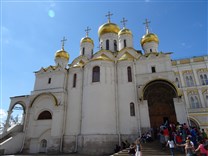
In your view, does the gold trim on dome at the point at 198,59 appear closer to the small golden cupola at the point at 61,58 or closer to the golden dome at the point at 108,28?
the golden dome at the point at 108,28

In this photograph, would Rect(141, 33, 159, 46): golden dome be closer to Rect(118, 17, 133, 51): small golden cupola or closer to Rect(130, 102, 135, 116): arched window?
Rect(118, 17, 133, 51): small golden cupola

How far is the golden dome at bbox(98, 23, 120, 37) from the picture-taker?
22062 mm

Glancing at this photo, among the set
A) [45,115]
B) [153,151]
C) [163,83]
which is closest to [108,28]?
[163,83]

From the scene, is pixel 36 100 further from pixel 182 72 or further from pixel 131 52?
pixel 182 72

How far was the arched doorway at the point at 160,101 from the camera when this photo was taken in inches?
580

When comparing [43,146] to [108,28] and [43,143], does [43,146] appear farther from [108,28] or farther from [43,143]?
[108,28]

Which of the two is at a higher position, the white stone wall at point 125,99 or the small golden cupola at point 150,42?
the small golden cupola at point 150,42

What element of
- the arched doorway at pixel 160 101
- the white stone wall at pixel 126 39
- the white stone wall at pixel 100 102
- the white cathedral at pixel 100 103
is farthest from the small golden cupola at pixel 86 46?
the arched doorway at pixel 160 101

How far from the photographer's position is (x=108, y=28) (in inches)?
870

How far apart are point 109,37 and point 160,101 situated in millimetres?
11304

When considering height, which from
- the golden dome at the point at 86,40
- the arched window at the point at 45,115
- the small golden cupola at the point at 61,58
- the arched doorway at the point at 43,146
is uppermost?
the golden dome at the point at 86,40

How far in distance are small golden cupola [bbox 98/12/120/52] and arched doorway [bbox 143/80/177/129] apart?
8.73 m

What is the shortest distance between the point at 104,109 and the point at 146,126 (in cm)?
403

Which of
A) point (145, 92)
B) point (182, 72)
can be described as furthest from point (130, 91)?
point (182, 72)
